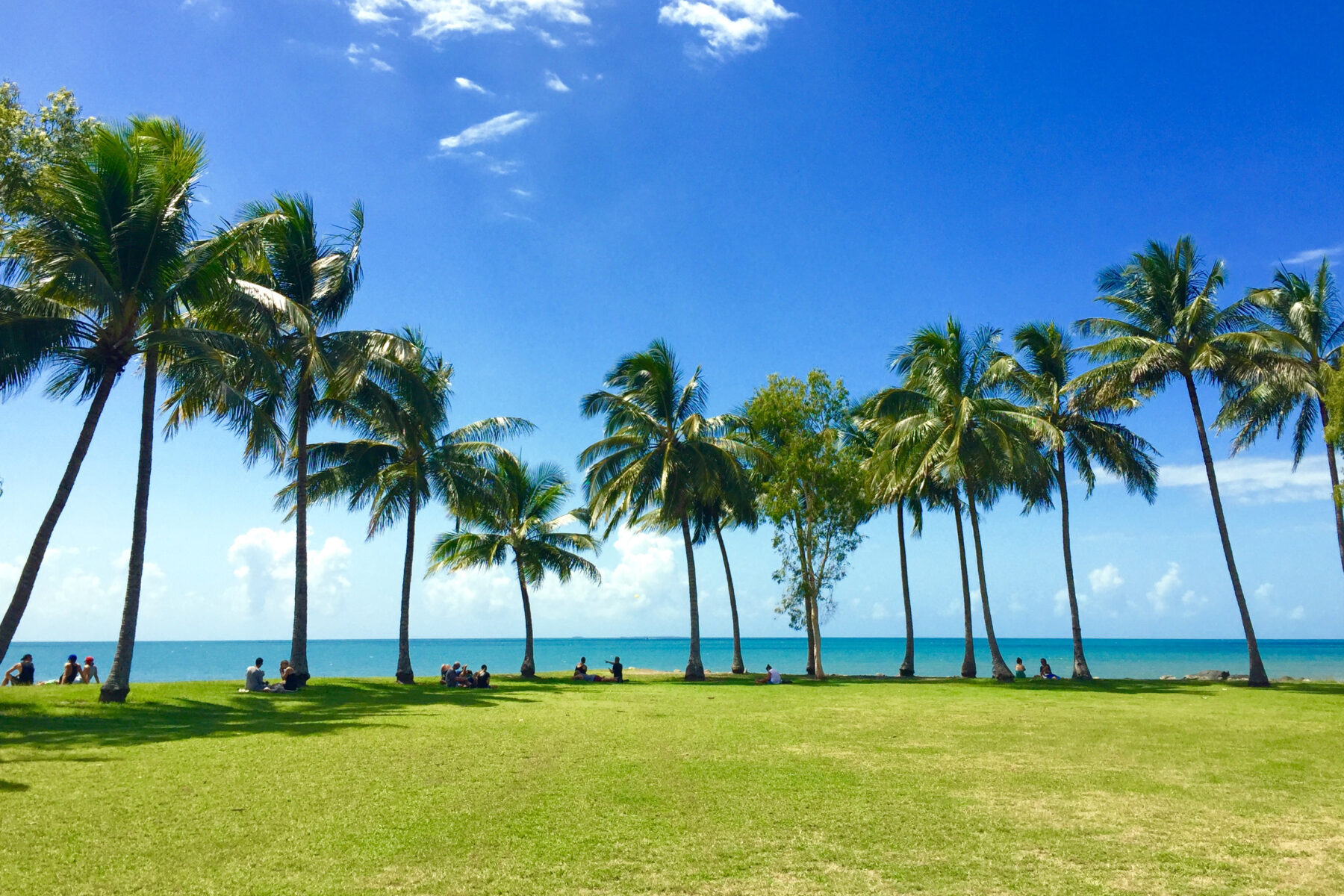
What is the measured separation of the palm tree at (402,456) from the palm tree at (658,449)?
4.51m

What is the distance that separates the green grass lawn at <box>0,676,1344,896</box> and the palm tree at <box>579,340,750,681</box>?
1631 cm

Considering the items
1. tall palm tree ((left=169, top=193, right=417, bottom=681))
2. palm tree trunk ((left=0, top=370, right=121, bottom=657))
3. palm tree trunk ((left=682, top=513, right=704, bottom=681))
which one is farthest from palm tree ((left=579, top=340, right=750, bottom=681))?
palm tree trunk ((left=0, top=370, right=121, bottom=657))

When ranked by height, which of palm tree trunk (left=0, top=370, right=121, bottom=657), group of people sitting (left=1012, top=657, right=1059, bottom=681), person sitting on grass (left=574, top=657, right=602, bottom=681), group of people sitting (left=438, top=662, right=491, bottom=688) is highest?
palm tree trunk (left=0, top=370, right=121, bottom=657)

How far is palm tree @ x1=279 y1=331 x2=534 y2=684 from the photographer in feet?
82.9

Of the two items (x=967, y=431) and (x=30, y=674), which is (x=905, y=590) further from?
(x=30, y=674)

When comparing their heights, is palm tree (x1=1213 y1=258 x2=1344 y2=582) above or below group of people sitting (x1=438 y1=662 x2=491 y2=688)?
above

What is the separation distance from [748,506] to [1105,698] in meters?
14.5

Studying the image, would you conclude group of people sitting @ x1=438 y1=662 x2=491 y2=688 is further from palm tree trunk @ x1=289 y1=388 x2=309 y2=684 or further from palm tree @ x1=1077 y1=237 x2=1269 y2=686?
palm tree @ x1=1077 y1=237 x2=1269 y2=686

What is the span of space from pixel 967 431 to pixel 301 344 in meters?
22.1

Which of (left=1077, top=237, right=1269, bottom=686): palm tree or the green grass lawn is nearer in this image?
the green grass lawn

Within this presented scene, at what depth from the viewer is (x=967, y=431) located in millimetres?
30422

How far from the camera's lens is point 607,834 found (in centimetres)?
721

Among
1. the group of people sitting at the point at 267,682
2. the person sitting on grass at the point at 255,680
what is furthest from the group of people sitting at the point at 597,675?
the person sitting on grass at the point at 255,680

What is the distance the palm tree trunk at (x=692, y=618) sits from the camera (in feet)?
103
